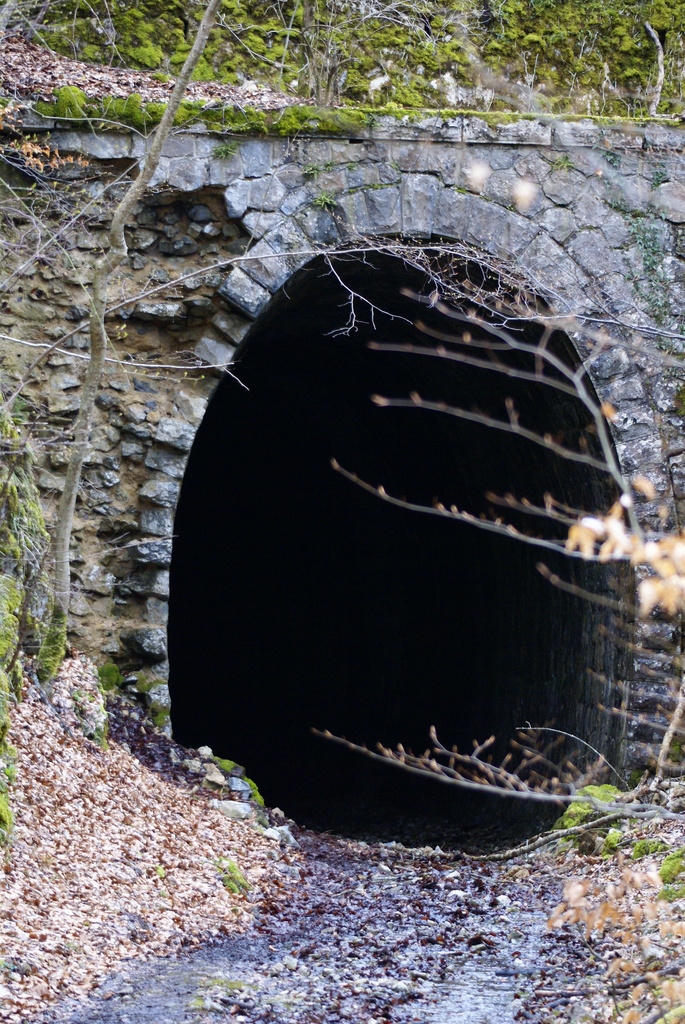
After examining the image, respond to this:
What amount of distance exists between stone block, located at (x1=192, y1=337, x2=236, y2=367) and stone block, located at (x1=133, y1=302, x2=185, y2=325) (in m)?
0.25

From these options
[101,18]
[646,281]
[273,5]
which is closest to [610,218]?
[646,281]

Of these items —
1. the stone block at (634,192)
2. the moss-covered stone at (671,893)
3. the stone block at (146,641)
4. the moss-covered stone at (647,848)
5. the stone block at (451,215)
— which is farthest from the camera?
the stone block at (634,192)

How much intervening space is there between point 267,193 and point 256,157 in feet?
0.89

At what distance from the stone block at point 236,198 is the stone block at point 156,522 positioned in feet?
7.22

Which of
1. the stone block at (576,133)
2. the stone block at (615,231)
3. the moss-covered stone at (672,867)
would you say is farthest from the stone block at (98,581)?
the stone block at (576,133)

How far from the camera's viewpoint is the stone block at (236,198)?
746 cm

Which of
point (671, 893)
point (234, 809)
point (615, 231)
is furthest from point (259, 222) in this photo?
point (671, 893)

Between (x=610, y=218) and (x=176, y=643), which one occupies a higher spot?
(x=610, y=218)

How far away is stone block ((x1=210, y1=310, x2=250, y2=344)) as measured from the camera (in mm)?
7520

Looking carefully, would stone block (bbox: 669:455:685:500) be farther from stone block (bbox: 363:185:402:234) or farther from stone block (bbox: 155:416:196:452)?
stone block (bbox: 155:416:196:452)

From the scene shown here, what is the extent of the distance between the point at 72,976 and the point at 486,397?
6.64 m

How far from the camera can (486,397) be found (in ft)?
31.2

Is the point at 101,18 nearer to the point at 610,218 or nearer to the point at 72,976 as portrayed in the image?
the point at 610,218

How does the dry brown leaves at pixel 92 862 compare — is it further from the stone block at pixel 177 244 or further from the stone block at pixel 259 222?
the stone block at pixel 259 222
